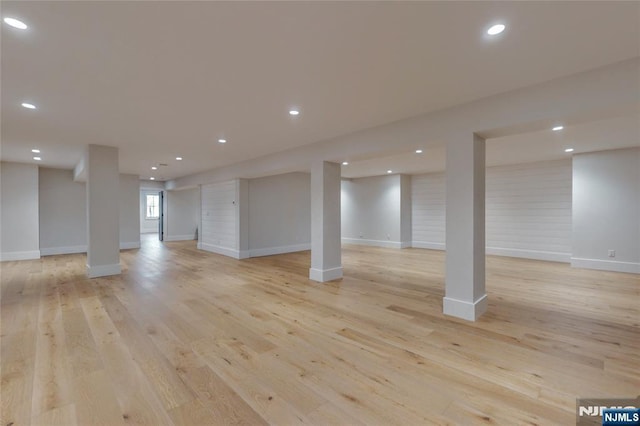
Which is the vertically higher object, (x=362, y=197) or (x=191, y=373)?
(x=362, y=197)

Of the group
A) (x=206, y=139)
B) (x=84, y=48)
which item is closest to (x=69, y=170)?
(x=206, y=139)

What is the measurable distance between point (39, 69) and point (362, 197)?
29.0ft

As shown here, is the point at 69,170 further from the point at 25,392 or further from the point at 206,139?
the point at 25,392

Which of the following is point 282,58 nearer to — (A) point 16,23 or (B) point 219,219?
(A) point 16,23

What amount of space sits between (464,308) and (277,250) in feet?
19.3

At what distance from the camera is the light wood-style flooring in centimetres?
179

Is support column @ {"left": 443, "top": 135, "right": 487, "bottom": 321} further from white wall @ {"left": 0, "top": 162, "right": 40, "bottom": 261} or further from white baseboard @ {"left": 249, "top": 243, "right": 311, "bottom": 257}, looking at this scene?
white wall @ {"left": 0, "top": 162, "right": 40, "bottom": 261}

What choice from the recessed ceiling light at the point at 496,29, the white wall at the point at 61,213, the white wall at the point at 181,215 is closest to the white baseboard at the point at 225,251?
the white wall at the point at 181,215

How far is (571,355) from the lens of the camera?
243cm

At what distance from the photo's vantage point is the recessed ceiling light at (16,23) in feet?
5.99

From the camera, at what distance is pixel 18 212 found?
711 centimetres

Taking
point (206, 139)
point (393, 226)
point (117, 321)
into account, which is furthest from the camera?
point (393, 226)

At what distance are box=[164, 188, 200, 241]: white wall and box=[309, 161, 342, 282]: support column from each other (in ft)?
25.8

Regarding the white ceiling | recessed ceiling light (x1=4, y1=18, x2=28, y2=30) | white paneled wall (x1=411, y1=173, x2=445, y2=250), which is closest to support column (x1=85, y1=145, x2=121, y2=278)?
the white ceiling
